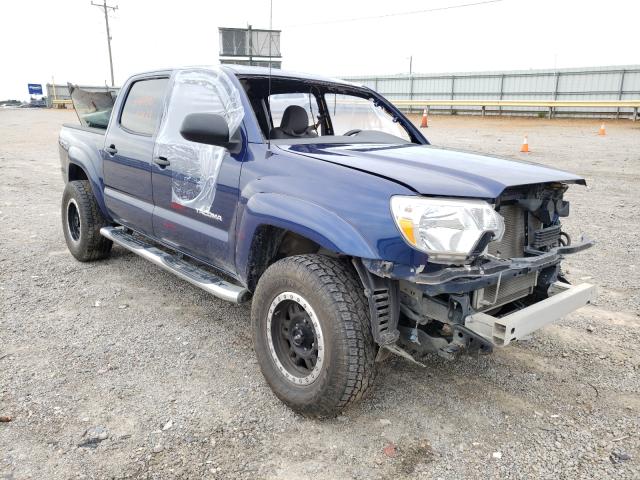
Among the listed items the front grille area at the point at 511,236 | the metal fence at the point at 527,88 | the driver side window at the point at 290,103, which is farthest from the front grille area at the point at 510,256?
the metal fence at the point at 527,88

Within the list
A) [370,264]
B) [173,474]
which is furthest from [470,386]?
[173,474]


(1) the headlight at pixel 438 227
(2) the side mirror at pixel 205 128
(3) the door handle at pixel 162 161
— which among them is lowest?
(1) the headlight at pixel 438 227

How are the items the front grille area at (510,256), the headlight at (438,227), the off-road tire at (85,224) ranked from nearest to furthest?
1. the headlight at (438,227)
2. the front grille area at (510,256)
3. the off-road tire at (85,224)

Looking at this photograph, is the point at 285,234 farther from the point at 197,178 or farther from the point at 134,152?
the point at 134,152

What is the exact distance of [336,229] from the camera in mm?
2574

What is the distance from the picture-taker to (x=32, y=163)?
12992mm

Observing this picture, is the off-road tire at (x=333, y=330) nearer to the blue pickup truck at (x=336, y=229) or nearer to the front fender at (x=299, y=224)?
the blue pickup truck at (x=336, y=229)

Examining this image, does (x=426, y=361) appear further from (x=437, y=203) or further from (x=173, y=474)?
(x=173, y=474)

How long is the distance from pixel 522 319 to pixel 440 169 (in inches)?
33.8

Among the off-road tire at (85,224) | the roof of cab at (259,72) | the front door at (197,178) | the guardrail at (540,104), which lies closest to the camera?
the front door at (197,178)

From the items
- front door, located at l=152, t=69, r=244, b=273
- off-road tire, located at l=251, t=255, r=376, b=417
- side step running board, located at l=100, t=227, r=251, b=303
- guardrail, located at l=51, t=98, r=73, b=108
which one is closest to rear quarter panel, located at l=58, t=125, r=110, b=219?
side step running board, located at l=100, t=227, r=251, b=303

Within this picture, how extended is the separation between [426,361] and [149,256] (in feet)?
7.30

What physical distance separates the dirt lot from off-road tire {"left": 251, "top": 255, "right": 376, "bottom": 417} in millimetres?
165

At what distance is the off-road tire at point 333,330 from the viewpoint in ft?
8.46
